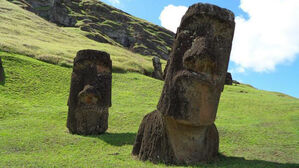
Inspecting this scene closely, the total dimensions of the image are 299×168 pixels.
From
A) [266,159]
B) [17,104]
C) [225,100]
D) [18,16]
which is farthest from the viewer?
[18,16]

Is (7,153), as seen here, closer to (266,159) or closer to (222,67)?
(222,67)

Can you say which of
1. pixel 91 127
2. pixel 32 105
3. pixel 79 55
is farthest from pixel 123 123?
pixel 32 105

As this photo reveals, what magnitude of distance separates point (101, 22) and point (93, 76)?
3109 inches

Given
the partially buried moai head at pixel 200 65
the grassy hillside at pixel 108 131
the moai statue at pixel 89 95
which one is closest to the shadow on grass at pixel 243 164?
the grassy hillside at pixel 108 131

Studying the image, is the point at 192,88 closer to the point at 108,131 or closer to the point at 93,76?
the point at 93,76

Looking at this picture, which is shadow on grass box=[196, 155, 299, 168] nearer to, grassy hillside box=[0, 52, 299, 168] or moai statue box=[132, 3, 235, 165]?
grassy hillside box=[0, 52, 299, 168]

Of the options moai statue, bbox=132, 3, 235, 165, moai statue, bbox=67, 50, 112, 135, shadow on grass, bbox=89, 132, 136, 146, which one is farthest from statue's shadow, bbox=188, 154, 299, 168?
moai statue, bbox=67, 50, 112, 135

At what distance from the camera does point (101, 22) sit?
88688 mm

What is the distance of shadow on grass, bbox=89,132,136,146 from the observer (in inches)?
441

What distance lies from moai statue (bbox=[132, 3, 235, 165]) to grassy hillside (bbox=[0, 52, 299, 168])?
0.69 metres

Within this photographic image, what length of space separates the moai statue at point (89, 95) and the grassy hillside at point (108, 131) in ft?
2.29

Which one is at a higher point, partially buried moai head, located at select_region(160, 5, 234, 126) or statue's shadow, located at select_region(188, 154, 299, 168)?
partially buried moai head, located at select_region(160, 5, 234, 126)

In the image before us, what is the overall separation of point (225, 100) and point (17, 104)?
14825 mm

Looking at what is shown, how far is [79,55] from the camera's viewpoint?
13.0 metres
